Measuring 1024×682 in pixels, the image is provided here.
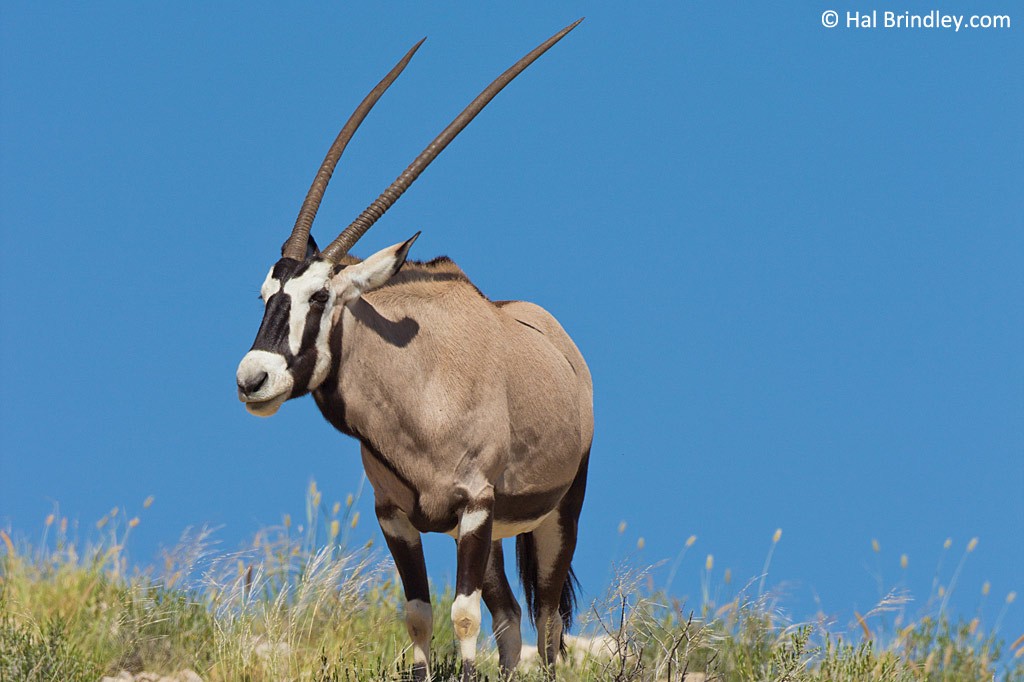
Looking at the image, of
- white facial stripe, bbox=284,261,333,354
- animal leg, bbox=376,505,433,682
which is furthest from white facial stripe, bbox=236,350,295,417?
animal leg, bbox=376,505,433,682

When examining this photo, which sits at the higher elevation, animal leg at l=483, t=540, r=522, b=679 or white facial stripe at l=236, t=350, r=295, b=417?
white facial stripe at l=236, t=350, r=295, b=417

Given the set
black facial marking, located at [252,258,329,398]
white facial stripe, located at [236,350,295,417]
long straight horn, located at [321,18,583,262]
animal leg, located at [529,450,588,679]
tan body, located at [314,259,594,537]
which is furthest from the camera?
animal leg, located at [529,450,588,679]

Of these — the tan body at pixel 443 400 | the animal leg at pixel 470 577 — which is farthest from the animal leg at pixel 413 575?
the animal leg at pixel 470 577

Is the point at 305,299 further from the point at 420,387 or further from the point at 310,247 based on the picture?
the point at 420,387

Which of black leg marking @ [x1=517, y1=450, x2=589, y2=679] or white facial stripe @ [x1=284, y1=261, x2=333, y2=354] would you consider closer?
white facial stripe @ [x1=284, y1=261, x2=333, y2=354]

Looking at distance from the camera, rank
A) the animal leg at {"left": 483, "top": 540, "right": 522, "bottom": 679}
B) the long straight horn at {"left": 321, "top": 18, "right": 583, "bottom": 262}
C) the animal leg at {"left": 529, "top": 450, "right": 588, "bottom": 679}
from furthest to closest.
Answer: the animal leg at {"left": 529, "top": 450, "right": 588, "bottom": 679}, the animal leg at {"left": 483, "top": 540, "right": 522, "bottom": 679}, the long straight horn at {"left": 321, "top": 18, "right": 583, "bottom": 262}

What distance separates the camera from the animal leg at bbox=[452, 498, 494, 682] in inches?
279

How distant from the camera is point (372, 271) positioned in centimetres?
717

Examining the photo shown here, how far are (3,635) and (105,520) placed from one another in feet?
7.19

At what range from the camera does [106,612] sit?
8.93 meters

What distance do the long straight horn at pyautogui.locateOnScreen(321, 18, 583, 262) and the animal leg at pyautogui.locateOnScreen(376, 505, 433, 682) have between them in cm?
155

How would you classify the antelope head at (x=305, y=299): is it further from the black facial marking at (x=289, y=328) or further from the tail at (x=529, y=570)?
the tail at (x=529, y=570)

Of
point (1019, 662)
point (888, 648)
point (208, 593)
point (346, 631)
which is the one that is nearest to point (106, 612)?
point (208, 593)

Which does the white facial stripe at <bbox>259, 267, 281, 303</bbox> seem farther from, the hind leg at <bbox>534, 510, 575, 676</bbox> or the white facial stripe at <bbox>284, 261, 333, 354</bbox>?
the hind leg at <bbox>534, 510, 575, 676</bbox>
